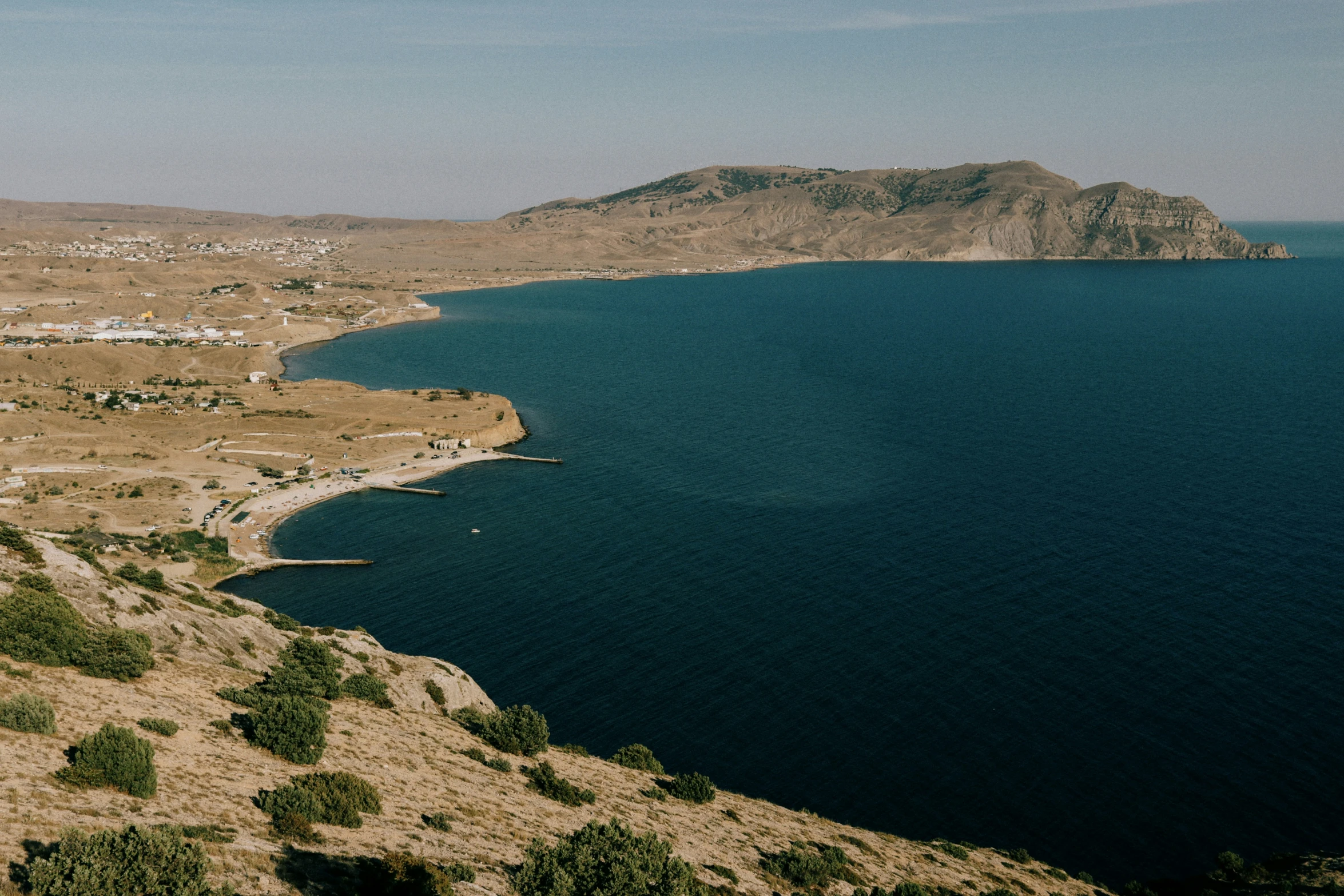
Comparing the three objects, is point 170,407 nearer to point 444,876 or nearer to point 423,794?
point 423,794

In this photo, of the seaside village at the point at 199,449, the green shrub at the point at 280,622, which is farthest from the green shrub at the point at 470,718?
the seaside village at the point at 199,449

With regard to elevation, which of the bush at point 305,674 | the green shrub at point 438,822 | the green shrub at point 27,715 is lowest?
the green shrub at point 438,822

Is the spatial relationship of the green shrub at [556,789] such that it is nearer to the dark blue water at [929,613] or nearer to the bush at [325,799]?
the bush at [325,799]

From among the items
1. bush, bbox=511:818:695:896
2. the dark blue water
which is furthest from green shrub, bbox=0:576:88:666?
the dark blue water

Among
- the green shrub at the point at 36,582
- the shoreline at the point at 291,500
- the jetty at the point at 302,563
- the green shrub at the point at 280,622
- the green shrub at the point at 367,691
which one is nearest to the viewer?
the green shrub at the point at 36,582

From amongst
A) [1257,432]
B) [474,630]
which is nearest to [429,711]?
[474,630]

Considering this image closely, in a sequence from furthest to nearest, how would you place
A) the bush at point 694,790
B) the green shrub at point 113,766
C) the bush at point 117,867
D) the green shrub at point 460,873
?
the bush at point 694,790 → the green shrub at point 460,873 → the green shrub at point 113,766 → the bush at point 117,867

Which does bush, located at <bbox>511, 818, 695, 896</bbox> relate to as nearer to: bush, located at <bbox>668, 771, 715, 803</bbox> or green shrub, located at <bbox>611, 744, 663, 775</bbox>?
bush, located at <bbox>668, 771, 715, 803</bbox>
